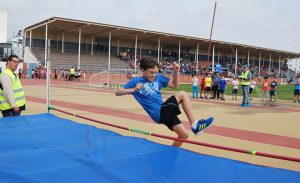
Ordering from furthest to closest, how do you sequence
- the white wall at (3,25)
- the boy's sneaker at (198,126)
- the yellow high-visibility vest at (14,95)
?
the white wall at (3,25), the yellow high-visibility vest at (14,95), the boy's sneaker at (198,126)

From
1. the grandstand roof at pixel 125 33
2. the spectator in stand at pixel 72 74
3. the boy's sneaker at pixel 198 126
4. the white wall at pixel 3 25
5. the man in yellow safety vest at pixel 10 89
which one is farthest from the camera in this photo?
the white wall at pixel 3 25

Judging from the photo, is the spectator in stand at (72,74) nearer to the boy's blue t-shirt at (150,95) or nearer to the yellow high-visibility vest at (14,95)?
the yellow high-visibility vest at (14,95)

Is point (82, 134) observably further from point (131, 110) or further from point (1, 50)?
point (1, 50)

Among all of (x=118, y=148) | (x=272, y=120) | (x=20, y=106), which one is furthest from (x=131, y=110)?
(x=118, y=148)

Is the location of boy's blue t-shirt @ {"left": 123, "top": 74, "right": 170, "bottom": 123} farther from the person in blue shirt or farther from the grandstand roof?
the grandstand roof

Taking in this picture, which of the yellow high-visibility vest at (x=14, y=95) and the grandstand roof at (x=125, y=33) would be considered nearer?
the yellow high-visibility vest at (x=14, y=95)

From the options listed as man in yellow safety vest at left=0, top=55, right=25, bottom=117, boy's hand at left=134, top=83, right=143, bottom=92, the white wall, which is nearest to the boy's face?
boy's hand at left=134, top=83, right=143, bottom=92

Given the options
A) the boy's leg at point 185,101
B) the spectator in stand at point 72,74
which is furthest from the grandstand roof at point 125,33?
the boy's leg at point 185,101

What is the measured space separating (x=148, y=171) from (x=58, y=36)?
4361 centimetres

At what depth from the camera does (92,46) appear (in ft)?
156

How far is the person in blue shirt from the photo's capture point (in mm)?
4648

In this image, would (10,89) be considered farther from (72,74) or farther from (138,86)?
(72,74)

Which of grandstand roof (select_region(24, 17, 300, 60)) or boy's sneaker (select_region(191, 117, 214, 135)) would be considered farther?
grandstand roof (select_region(24, 17, 300, 60))

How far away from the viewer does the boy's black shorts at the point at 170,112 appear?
466 cm
